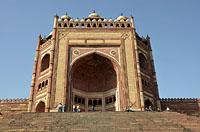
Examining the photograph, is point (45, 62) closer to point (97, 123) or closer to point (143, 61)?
point (143, 61)

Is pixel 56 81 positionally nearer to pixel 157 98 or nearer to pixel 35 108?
pixel 35 108

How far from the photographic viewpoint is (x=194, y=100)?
102 ft

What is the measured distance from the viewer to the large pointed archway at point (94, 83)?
3011cm

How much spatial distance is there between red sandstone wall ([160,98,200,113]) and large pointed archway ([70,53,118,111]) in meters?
5.99

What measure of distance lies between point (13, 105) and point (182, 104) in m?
18.6

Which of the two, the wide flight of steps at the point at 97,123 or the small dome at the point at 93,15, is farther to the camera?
the small dome at the point at 93,15

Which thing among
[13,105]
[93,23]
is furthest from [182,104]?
[13,105]

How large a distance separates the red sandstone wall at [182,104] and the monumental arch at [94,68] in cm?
142

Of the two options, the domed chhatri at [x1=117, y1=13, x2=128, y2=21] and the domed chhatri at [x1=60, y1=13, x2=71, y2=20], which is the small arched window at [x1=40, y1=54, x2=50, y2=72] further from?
the domed chhatri at [x1=117, y1=13, x2=128, y2=21]

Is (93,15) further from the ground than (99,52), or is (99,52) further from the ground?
(93,15)

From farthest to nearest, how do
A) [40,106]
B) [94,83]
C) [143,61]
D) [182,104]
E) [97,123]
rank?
[143,61], [94,83], [182,104], [40,106], [97,123]

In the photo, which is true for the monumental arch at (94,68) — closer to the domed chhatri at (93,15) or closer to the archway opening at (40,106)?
the archway opening at (40,106)

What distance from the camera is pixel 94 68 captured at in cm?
3234

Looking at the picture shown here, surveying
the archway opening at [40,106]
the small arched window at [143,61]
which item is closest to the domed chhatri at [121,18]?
the small arched window at [143,61]
